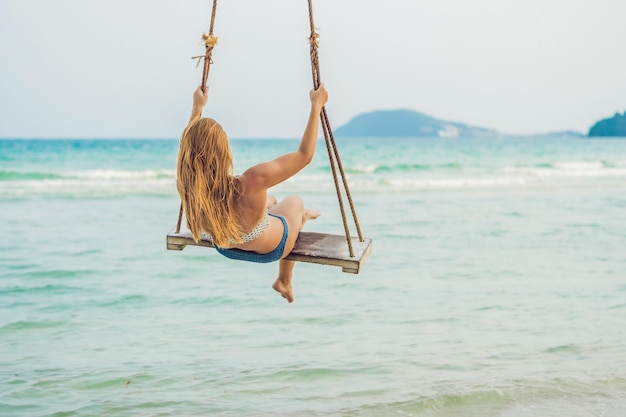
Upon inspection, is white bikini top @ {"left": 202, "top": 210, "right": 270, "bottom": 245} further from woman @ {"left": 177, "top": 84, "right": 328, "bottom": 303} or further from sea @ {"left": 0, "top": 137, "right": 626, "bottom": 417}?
sea @ {"left": 0, "top": 137, "right": 626, "bottom": 417}

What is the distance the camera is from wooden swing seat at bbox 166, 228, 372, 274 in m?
3.31

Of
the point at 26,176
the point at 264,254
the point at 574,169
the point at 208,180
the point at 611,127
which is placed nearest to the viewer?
the point at 208,180

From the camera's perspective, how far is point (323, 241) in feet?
11.9

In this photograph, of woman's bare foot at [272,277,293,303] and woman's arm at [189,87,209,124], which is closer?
woman's arm at [189,87,209,124]

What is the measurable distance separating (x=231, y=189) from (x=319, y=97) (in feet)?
1.84

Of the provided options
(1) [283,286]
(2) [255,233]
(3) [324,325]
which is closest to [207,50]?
(2) [255,233]

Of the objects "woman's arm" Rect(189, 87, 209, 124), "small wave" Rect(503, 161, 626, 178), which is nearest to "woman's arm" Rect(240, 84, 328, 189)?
"woman's arm" Rect(189, 87, 209, 124)

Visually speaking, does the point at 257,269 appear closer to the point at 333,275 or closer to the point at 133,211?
the point at 333,275

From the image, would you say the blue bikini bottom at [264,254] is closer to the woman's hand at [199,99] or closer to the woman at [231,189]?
the woman at [231,189]

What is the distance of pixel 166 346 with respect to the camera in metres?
5.04

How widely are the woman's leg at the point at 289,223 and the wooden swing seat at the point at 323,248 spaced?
0.20 ft

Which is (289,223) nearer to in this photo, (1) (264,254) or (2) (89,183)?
(1) (264,254)

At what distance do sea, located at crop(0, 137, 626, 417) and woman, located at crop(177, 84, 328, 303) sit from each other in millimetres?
1197

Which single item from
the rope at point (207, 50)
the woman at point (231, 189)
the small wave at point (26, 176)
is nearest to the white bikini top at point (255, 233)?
the woman at point (231, 189)
